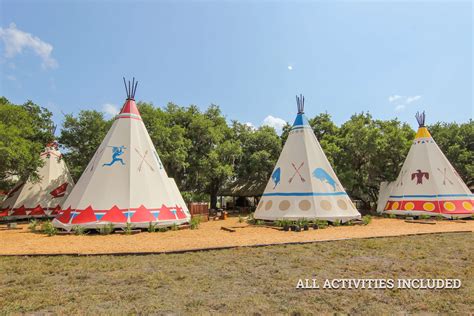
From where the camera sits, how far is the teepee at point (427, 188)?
19.6 m

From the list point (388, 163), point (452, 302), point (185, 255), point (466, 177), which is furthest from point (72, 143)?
point (466, 177)

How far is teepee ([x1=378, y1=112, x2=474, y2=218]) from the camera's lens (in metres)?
19.6

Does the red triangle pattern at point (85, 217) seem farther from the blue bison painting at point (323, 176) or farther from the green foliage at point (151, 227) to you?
the blue bison painting at point (323, 176)

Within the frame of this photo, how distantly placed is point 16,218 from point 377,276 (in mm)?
22964

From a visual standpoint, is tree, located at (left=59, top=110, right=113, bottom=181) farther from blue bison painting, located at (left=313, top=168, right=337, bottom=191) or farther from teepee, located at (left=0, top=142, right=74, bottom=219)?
blue bison painting, located at (left=313, top=168, right=337, bottom=191)

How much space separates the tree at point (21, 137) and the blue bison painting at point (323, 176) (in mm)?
15385

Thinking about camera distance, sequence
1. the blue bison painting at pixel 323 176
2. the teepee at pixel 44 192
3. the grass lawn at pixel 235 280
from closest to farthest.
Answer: the grass lawn at pixel 235 280 < the blue bison painting at pixel 323 176 < the teepee at pixel 44 192

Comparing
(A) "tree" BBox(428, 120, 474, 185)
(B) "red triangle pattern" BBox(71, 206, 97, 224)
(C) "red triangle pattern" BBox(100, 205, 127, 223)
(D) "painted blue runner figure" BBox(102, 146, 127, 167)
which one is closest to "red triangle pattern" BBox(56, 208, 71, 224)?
(B) "red triangle pattern" BBox(71, 206, 97, 224)

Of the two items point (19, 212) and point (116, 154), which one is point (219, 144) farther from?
point (19, 212)

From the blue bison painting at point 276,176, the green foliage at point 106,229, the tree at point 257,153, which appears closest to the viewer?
the green foliage at point 106,229

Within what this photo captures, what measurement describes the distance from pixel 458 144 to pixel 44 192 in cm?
3510

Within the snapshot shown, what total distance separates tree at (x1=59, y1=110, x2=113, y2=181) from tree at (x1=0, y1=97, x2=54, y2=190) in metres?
1.41

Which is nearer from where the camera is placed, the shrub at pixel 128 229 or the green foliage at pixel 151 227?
the shrub at pixel 128 229

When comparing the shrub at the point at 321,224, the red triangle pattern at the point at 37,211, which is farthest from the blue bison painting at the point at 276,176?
the red triangle pattern at the point at 37,211
